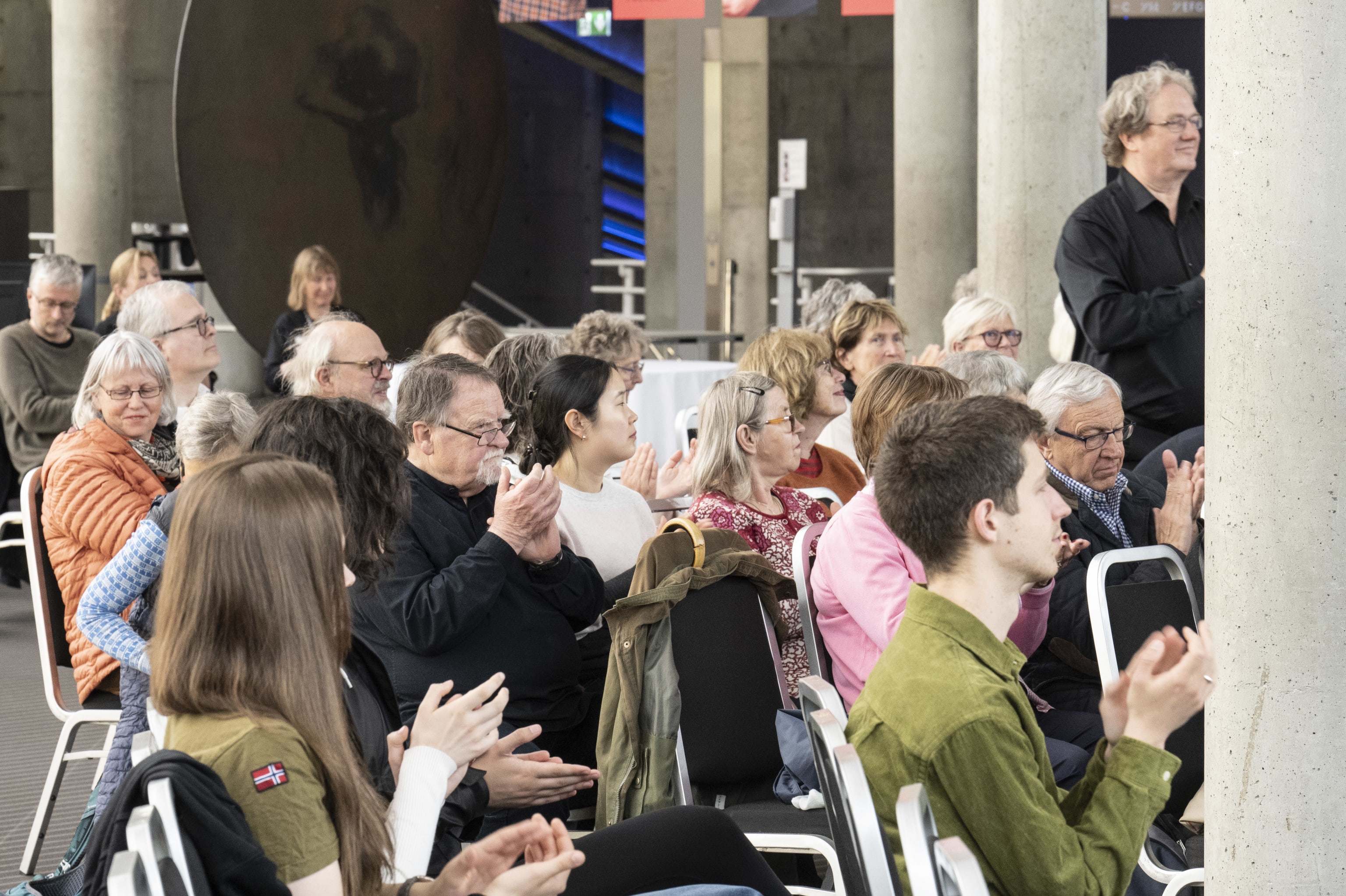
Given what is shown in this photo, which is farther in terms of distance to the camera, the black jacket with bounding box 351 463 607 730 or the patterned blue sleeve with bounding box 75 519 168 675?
the patterned blue sleeve with bounding box 75 519 168 675

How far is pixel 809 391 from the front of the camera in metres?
4.29

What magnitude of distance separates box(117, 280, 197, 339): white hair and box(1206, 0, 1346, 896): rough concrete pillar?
11.6ft

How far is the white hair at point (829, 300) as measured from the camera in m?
6.15

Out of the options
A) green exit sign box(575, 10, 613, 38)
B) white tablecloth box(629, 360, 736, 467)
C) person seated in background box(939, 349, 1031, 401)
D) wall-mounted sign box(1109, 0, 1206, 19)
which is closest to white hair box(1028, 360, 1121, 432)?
person seated in background box(939, 349, 1031, 401)

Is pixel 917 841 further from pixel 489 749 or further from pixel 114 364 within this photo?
pixel 114 364

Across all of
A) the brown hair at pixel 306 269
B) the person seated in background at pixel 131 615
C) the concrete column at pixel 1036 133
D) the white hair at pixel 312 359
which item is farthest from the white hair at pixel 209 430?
the concrete column at pixel 1036 133

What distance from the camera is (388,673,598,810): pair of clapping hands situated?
2.07 meters

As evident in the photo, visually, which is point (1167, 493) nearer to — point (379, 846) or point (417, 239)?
point (379, 846)

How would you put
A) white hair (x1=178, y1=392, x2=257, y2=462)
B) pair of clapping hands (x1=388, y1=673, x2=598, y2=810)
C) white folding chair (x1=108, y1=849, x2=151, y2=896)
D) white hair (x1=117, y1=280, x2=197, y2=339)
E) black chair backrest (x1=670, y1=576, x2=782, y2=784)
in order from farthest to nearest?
1. white hair (x1=117, y1=280, x2=197, y2=339)
2. white hair (x1=178, y1=392, x2=257, y2=462)
3. black chair backrest (x1=670, y1=576, x2=782, y2=784)
4. pair of clapping hands (x1=388, y1=673, x2=598, y2=810)
5. white folding chair (x1=108, y1=849, x2=151, y2=896)

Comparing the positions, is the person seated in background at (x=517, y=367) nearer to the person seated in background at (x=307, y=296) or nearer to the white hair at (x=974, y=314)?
the white hair at (x=974, y=314)

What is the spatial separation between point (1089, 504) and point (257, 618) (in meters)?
2.22

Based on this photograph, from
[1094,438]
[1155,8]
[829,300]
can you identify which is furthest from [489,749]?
[1155,8]

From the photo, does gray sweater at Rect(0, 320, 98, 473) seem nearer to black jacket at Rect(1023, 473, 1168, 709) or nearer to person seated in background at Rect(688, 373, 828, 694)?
person seated in background at Rect(688, 373, 828, 694)

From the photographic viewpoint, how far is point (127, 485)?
379cm
